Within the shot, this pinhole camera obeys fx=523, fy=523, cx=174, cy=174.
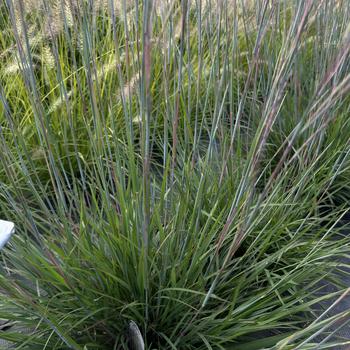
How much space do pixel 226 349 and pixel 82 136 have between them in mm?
1061

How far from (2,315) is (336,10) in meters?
1.49

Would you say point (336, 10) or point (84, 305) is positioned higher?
point (336, 10)

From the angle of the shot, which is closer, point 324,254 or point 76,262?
point 76,262

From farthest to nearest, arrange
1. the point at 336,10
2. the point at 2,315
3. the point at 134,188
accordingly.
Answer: the point at 336,10 < the point at 134,188 < the point at 2,315

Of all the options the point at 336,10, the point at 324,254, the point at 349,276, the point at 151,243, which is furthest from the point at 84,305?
the point at 336,10

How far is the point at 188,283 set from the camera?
1225mm

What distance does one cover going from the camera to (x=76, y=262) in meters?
1.20

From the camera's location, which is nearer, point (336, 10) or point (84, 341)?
point (84, 341)

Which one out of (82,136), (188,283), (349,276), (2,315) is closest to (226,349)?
(188,283)

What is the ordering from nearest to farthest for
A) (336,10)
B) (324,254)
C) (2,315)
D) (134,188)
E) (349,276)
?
(2,315) → (134,188) → (324,254) → (349,276) → (336,10)

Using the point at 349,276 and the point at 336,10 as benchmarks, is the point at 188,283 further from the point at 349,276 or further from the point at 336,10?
the point at 336,10

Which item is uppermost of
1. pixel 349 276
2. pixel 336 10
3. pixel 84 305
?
pixel 336 10

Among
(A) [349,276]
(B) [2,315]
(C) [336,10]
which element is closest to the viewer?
(B) [2,315]

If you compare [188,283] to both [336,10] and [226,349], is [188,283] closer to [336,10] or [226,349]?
[226,349]
